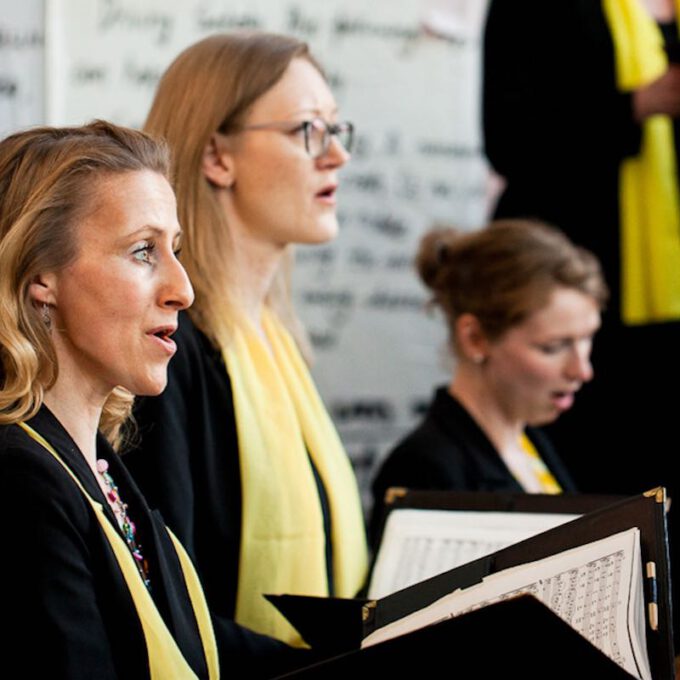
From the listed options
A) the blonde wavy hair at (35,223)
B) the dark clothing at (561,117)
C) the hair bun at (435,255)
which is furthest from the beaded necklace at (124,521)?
the dark clothing at (561,117)

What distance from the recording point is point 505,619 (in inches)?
47.5

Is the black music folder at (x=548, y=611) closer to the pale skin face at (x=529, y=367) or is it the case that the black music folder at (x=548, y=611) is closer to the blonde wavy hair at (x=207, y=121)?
the blonde wavy hair at (x=207, y=121)

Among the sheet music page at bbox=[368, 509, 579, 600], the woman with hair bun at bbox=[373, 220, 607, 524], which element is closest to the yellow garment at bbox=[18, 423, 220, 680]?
the sheet music page at bbox=[368, 509, 579, 600]

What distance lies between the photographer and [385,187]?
12.1ft

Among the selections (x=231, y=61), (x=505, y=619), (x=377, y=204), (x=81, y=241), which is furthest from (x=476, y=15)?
(x=505, y=619)

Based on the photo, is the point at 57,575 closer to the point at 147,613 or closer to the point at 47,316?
the point at 147,613

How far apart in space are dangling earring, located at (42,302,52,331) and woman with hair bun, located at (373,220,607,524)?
1317mm

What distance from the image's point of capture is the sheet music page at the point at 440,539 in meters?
2.04

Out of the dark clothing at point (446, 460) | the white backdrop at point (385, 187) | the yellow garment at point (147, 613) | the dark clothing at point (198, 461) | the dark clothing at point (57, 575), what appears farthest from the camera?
the white backdrop at point (385, 187)

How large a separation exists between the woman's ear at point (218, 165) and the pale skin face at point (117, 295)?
0.66m

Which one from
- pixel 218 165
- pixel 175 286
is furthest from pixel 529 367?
pixel 175 286

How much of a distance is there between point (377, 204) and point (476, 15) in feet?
1.92

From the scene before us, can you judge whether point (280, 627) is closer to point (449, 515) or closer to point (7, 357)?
point (449, 515)

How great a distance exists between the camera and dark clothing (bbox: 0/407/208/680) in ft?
4.52
